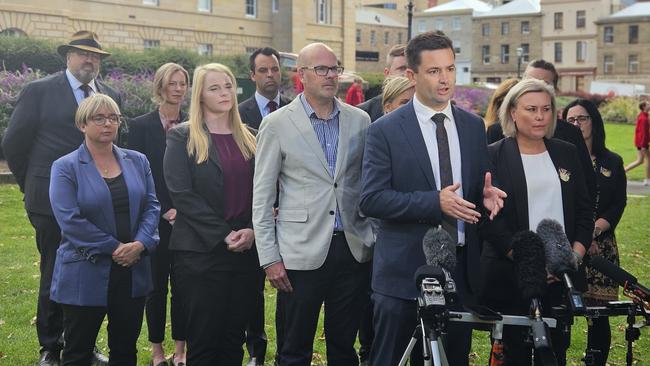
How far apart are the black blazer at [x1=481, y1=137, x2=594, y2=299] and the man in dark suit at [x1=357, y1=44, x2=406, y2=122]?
2.02 meters

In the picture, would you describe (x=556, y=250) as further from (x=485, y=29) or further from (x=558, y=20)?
(x=485, y=29)

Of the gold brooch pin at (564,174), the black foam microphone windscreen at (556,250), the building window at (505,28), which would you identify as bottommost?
the black foam microphone windscreen at (556,250)

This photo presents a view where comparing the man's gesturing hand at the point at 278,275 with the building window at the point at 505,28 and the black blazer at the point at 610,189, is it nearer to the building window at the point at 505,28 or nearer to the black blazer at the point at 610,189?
the black blazer at the point at 610,189

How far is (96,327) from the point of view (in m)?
5.88

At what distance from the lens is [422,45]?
482 cm

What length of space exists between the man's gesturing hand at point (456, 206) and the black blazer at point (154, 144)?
332cm

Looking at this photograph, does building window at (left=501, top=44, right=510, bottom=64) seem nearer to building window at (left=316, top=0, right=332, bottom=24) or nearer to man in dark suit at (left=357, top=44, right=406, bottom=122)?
building window at (left=316, top=0, right=332, bottom=24)

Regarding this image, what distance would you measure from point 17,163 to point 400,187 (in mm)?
3854

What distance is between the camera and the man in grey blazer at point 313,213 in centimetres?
542

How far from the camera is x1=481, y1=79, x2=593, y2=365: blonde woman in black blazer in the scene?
5375mm

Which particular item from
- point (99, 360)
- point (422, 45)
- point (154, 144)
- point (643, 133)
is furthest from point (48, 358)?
point (643, 133)

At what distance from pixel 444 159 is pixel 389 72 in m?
3.93

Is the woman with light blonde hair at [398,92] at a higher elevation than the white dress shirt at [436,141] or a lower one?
higher

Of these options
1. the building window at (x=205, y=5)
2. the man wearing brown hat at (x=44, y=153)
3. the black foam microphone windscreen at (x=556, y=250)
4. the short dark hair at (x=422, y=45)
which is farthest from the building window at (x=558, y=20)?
the black foam microphone windscreen at (x=556, y=250)
